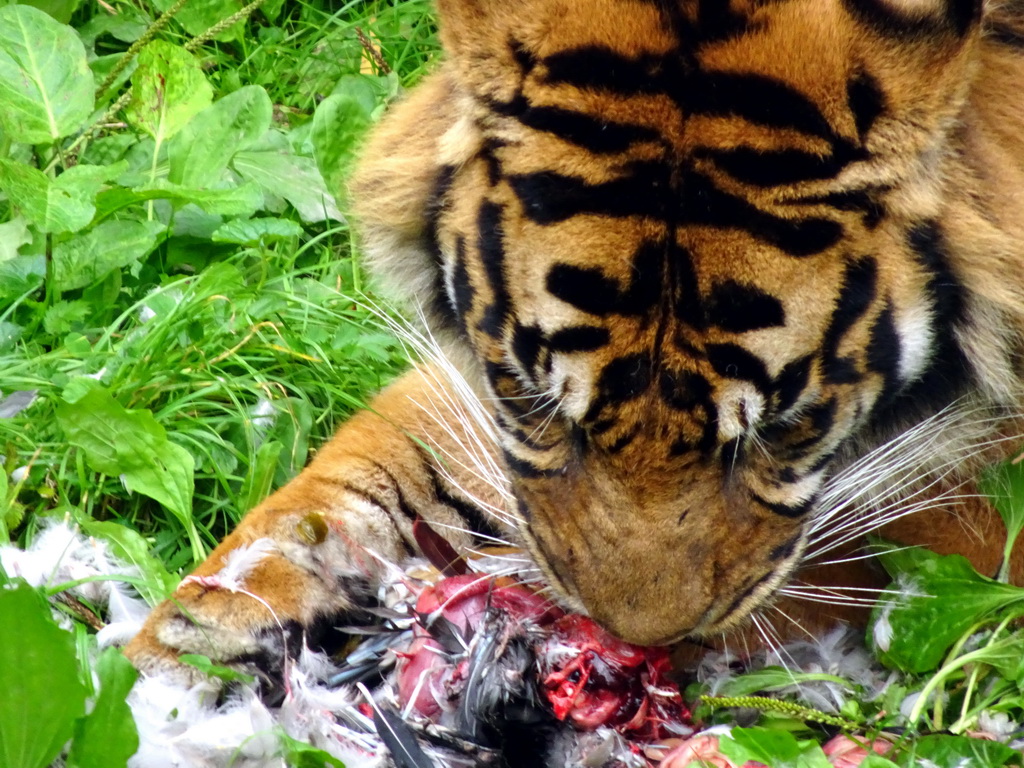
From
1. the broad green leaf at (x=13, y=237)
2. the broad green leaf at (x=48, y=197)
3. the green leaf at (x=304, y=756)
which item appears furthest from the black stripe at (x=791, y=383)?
the broad green leaf at (x=13, y=237)

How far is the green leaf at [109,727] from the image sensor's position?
1.98 m

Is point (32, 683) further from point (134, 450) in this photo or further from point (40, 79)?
point (40, 79)

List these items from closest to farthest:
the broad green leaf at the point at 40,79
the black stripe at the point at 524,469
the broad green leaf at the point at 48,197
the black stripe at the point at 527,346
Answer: the black stripe at the point at 527,346 → the black stripe at the point at 524,469 → the broad green leaf at the point at 48,197 → the broad green leaf at the point at 40,79

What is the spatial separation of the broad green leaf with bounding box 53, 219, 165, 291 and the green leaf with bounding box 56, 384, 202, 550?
1.89 ft

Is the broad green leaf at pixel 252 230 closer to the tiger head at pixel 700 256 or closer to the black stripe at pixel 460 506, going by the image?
the black stripe at pixel 460 506

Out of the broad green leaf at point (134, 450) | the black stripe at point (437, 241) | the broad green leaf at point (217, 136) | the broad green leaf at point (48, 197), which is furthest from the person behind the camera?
the broad green leaf at point (217, 136)

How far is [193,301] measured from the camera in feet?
10.3

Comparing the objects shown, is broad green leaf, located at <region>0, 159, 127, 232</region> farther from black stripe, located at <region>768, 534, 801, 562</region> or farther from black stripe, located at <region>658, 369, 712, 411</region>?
black stripe, located at <region>768, 534, 801, 562</region>

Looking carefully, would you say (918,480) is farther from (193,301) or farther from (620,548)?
(193,301)

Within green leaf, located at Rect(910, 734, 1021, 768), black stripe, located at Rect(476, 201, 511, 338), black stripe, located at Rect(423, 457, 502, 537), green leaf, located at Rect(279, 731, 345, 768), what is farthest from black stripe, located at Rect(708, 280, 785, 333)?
black stripe, located at Rect(423, 457, 502, 537)

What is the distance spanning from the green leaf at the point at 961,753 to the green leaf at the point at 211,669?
1172 mm

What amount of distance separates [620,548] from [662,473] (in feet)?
0.48

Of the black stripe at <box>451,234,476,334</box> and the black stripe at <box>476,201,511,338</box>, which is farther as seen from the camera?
the black stripe at <box>451,234,476,334</box>

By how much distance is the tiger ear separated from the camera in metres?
1.94
